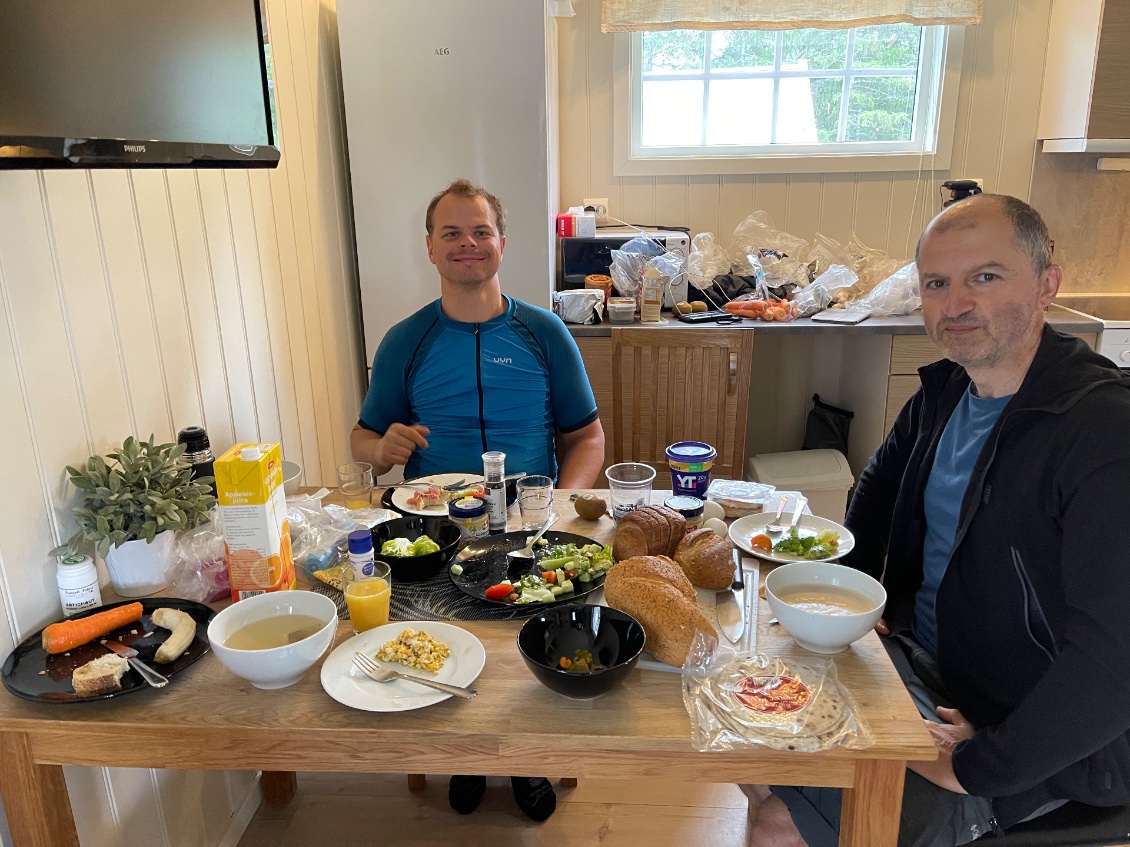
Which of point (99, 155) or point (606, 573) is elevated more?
point (99, 155)

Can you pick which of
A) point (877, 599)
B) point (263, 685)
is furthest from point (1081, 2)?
point (263, 685)

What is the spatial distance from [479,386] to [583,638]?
1.04 m

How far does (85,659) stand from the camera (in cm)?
115

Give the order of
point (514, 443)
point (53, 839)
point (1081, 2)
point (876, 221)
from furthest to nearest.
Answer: point (876, 221)
point (1081, 2)
point (514, 443)
point (53, 839)

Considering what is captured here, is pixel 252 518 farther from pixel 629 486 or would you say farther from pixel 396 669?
pixel 629 486

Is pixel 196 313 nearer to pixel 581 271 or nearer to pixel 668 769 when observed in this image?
pixel 668 769

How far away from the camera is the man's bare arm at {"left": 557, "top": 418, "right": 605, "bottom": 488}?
6.72 feet

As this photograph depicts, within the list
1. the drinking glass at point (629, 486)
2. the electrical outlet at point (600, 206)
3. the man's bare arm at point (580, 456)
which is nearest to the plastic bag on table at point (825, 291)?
the electrical outlet at point (600, 206)

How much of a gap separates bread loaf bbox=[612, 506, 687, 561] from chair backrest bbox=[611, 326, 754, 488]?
61.8 inches

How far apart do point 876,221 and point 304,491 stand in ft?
8.71

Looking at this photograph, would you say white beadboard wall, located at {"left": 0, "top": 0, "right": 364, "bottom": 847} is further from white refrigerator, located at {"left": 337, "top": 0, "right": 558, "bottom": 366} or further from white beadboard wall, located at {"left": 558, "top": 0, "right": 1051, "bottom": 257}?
white beadboard wall, located at {"left": 558, "top": 0, "right": 1051, "bottom": 257}

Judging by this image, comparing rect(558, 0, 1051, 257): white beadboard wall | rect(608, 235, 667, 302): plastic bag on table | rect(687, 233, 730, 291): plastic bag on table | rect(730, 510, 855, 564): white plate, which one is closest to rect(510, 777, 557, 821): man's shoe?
rect(730, 510, 855, 564): white plate

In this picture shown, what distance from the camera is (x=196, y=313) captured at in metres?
1.71

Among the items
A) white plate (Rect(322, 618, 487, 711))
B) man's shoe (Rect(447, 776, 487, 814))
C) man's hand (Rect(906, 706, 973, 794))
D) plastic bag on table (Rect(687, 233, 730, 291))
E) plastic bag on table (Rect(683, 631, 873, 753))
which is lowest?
man's shoe (Rect(447, 776, 487, 814))
